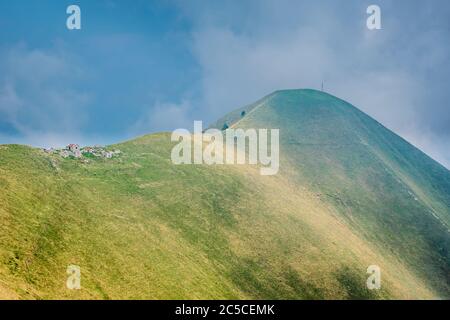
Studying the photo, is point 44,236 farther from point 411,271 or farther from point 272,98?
point 272,98

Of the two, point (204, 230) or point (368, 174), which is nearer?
point (204, 230)

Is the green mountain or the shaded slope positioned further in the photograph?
the shaded slope

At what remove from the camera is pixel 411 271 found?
236ft

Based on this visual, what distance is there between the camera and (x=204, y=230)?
182 feet

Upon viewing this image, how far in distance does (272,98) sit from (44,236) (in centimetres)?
14482

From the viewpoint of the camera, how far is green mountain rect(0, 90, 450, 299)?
37.4m

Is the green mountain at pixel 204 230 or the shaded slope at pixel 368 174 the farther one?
the shaded slope at pixel 368 174

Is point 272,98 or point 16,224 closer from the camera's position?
point 16,224

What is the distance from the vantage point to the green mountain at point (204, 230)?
1473 inches

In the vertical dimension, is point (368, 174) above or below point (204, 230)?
above

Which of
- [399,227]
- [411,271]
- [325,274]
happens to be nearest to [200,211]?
[325,274]
